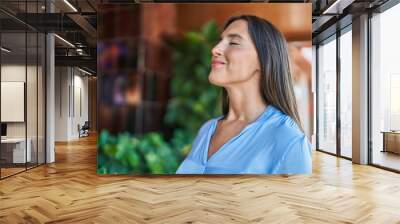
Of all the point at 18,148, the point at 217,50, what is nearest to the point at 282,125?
the point at 217,50

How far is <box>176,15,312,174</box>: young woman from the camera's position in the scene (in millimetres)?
5863

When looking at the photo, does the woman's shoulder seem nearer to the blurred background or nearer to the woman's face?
the blurred background

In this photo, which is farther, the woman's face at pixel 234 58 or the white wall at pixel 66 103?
the white wall at pixel 66 103

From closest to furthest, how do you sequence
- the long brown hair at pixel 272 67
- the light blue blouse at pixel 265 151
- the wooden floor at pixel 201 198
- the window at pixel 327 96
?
the wooden floor at pixel 201 198, the light blue blouse at pixel 265 151, the long brown hair at pixel 272 67, the window at pixel 327 96

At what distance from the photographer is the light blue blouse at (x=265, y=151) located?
5.83 m

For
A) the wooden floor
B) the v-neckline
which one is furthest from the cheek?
the wooden floor

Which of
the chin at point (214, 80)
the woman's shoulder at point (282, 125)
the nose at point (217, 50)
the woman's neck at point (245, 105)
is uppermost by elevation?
the nose at point (217, 50)

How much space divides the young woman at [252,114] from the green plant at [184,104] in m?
0.13

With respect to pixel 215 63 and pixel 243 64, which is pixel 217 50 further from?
pixel 243 64

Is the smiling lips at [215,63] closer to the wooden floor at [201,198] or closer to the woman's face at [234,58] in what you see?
the woman's face at [234,58]

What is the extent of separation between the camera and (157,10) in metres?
6.21

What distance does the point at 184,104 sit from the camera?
611 cm

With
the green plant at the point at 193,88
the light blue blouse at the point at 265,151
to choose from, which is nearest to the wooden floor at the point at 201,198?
the light blue blouse at the point at 265,151

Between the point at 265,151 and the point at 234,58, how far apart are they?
1.46 meters
